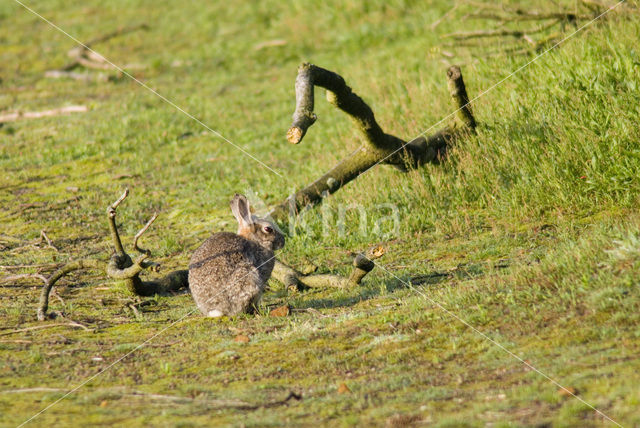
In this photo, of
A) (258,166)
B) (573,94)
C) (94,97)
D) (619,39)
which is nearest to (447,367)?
(573,94)

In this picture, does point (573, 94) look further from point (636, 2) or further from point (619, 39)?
point (636, 2)

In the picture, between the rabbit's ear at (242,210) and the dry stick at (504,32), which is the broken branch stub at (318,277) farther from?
the dry stick at (504,32)

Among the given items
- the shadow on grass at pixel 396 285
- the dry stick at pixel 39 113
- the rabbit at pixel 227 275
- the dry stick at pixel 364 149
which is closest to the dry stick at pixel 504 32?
the dry stick at pixel 364 149

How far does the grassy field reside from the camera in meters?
5.75

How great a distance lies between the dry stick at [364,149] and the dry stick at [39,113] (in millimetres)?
9978

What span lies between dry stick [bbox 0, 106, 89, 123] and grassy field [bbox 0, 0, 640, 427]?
28cm

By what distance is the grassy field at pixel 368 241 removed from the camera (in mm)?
5750

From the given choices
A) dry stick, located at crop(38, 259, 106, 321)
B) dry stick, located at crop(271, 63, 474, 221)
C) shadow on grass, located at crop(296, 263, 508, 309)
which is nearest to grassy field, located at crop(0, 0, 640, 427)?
shadow on grass, located at crop(296, 263, 508, 309)

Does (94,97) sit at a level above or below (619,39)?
above

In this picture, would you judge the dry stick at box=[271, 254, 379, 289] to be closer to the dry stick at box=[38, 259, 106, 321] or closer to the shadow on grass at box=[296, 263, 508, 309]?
the shadow on grass at box=[296, 263, 508, 309]

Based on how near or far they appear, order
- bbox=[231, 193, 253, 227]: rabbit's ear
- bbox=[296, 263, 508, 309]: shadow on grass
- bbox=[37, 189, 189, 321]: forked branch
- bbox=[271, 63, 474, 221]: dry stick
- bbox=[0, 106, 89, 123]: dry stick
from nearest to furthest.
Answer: bbox=[37, 189, 189, 321]: forked branch → bbox=[296, 263, 508, 309]: shadow on grass → bbox=[231, 193, 253, 227]: rabbit's ear → bbox=[271, 63, 474, 221]: dry stick → bbox=[0, 106, 89, 123]: dry stick

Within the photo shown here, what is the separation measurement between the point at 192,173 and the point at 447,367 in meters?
9.60

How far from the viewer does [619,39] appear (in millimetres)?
11727

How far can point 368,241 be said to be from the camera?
429 inches
